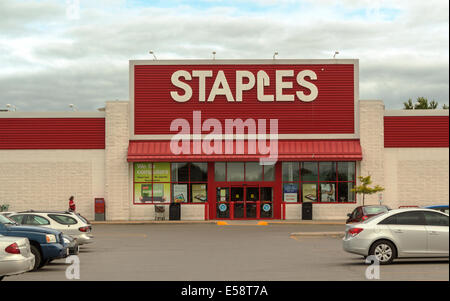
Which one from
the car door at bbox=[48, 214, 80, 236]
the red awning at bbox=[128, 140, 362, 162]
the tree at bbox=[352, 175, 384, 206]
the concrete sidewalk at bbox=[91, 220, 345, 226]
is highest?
the red awning at bbox=[128, 140, 362, 162]

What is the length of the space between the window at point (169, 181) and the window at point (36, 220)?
19.8m

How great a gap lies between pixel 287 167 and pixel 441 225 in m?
24.9

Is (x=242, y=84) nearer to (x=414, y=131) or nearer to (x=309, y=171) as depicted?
(x=309, y=171)

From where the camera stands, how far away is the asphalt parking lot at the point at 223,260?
16.0m

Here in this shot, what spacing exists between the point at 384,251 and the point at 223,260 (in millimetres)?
4730

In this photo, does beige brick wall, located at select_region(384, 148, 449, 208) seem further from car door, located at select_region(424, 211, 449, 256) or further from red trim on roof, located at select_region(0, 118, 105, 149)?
car door, located at select_region(424, 211, 449, 256)

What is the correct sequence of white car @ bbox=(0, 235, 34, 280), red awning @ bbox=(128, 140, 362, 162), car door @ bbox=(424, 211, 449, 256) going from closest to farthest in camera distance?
white car @ bbox=(0, 235, 34, 280) → car door @ bbox=(424, 211, 449, 256) → red awning @ bbox=(128, 140, 362, 162)

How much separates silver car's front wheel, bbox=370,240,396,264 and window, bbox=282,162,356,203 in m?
24.6

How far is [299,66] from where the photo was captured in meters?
43.1

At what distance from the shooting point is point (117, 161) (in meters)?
42.6

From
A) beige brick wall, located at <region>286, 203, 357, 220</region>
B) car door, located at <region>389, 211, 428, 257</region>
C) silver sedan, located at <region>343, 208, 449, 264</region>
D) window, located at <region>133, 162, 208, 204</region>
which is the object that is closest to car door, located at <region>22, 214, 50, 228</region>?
silver sedan, located at <region>343, 208, 449, 264</region>

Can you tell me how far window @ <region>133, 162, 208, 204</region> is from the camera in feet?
140

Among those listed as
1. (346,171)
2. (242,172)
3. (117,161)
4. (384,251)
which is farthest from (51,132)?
(384,251)
